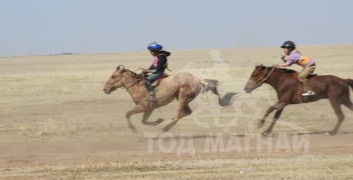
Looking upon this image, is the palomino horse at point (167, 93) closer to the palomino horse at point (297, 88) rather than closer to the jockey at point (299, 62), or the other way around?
the palomino horse at point (297, 88)

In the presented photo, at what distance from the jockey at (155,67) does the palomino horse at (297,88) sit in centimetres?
246

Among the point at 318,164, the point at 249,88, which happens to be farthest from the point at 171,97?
the point at 318,164

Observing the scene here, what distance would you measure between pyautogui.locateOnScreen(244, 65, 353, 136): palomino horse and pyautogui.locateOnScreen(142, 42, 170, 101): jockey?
8.08ft

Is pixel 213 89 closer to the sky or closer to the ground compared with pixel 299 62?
closer to the ground

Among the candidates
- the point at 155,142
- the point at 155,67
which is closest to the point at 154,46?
the point at 155,67

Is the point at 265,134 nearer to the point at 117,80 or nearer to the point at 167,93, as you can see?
the point at 167,93

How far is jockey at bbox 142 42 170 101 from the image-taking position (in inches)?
606

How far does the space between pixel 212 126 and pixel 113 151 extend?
5.00 meters

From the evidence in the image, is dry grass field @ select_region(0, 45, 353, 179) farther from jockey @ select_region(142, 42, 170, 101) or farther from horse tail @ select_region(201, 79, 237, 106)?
jockey @ select_region(142, 42, 170, 101)

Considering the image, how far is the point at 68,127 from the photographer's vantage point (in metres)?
17.5

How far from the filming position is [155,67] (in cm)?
1564

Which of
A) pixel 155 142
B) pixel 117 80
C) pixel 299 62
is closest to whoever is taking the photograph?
pixel 155 142

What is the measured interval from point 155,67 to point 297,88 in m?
3.69

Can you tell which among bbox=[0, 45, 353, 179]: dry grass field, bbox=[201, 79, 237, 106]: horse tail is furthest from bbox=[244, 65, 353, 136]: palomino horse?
bbox=[201, 79, 237, 106]: horse tail
